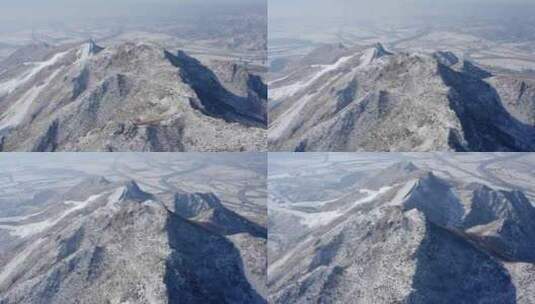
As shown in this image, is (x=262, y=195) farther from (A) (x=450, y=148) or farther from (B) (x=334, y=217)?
(A) (x=450, y=148)

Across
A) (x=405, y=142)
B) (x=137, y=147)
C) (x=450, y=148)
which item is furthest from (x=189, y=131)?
(x=450, y=148)

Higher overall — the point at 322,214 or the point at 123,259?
the point at 322,214

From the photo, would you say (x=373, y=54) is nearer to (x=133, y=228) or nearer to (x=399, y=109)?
(x=399, y=109)

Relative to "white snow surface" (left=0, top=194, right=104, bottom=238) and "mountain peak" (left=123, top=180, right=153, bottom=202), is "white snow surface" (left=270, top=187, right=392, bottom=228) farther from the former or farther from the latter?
"white snow surface" (left=0, top=194, right=104, bottom=238)

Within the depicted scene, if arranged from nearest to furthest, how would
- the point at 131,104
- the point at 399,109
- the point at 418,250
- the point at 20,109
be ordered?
the point at 418,250 < the point at 399,109 < the point at 131,104 < the point at 20,109

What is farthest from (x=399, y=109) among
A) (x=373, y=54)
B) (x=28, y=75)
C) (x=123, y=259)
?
(x=28, y=75)

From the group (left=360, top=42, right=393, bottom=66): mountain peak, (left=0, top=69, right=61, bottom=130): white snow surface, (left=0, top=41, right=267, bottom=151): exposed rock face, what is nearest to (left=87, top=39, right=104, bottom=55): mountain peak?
(left=0, top=41, right=267, bottom=151): exposed rock face

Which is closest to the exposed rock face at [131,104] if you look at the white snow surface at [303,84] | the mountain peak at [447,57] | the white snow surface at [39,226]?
the white snow surface at [303,84]
